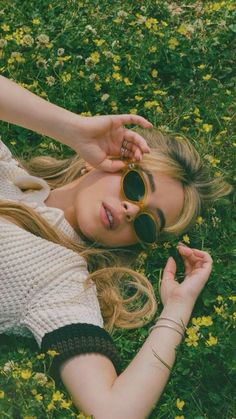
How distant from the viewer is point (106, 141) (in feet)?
15.5

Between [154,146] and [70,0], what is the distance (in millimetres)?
2285

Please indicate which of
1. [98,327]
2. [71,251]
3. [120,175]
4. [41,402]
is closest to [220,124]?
[120,175]

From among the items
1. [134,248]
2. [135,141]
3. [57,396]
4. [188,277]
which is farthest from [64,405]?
[135,141]

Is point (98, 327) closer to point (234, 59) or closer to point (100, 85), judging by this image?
point (100, 85)

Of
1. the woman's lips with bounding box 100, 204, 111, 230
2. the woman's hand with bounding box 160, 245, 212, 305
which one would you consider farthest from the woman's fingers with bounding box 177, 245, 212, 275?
the woman's lips with bounding box 100, 204, 111, 230

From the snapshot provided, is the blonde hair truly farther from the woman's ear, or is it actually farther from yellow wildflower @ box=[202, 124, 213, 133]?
yellow wildflower @ box=[202, 124, 213, 133]

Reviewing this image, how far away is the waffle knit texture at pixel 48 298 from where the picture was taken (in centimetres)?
405

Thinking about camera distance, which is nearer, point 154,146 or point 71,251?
point 71,251

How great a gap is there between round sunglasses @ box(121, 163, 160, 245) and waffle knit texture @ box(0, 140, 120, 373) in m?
0.39

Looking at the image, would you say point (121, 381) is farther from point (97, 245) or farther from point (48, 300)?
point (97, 245)

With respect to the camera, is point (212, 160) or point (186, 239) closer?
point (186, 239)

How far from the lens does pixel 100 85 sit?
5.84 m

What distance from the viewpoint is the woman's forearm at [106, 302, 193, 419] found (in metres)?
3.88

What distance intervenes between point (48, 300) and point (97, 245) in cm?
63
